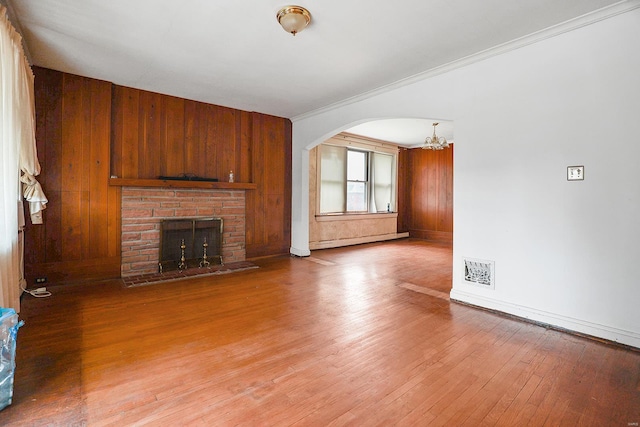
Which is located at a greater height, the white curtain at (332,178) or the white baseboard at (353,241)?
the white curtain at (332,178)

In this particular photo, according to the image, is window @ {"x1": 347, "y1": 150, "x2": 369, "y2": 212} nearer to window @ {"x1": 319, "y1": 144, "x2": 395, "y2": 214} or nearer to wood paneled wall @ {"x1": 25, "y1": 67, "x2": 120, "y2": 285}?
window @ {"x1": 319, "y1": 144, "x2": 395, "y2": 214}

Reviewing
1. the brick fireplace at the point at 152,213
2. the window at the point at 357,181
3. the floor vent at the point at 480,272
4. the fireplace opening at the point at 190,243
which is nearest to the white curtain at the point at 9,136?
the brick fireplace at the point at 152,213

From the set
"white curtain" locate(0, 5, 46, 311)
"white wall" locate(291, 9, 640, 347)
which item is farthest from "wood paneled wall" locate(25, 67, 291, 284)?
"white wall" locate(291, 9, 640, 347)

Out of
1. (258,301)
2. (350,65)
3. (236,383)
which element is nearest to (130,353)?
(236,383)

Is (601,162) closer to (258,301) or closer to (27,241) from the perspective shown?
(258,301)

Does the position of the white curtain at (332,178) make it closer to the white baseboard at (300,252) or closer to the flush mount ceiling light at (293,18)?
the white baseboard at (300,252)

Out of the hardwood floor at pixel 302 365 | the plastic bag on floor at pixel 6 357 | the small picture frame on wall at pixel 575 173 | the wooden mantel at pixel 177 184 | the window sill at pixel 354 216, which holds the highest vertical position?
the wooden mantel at pixel 177 184

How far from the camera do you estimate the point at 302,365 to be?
2.10m

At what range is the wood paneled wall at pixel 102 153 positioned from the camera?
381cm

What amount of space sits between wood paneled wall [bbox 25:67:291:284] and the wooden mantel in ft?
0.58

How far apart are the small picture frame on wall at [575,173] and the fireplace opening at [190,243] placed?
182 inches

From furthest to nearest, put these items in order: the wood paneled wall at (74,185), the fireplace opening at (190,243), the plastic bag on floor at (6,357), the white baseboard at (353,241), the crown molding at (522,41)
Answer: the white baseboard at (353,241) → the fireplace opening at (190,243) → the wood paneled wall at (74,185) → the crown molding at (522,41) → the plastic bag on floor at (6,357)

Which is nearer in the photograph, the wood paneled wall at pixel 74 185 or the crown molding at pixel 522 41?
the crown molding at pixel 522 41

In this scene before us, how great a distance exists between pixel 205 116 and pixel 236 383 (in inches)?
173
